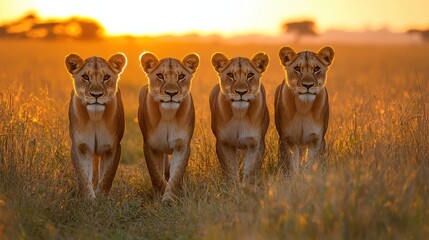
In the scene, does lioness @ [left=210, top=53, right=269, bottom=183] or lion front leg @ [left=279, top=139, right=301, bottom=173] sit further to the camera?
A: lion front leg @ [left=279, top=139, right=301, bottom=173]

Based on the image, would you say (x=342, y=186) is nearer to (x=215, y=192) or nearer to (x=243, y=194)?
(x=243, y=194)

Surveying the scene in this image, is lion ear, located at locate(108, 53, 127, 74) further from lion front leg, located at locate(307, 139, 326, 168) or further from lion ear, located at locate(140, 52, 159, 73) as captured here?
lion front leg, located at locate(307, 139, 326, 168)

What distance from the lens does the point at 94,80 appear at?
21.7 feet

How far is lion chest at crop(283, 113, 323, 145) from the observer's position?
7117 millimetres

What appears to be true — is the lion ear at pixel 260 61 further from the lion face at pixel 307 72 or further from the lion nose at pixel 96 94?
the lion nose at pixel 96 94

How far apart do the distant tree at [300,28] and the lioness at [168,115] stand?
195ft

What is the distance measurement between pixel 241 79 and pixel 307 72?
0.64m

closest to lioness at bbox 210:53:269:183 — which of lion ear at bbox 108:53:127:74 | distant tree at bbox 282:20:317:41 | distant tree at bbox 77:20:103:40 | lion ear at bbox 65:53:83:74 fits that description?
lion ear at bbox 108:53:127:74

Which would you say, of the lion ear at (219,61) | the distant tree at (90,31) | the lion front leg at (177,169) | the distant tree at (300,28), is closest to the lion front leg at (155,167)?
the lion front leg at (177,169)

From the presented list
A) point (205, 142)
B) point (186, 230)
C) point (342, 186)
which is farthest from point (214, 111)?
point (342, 186)

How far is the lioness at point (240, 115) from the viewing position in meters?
6.83

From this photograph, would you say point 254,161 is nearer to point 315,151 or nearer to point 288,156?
point 288,156

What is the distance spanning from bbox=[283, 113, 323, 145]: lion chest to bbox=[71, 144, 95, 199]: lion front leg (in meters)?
1.95

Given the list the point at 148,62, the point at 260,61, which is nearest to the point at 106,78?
the point at 148,62
